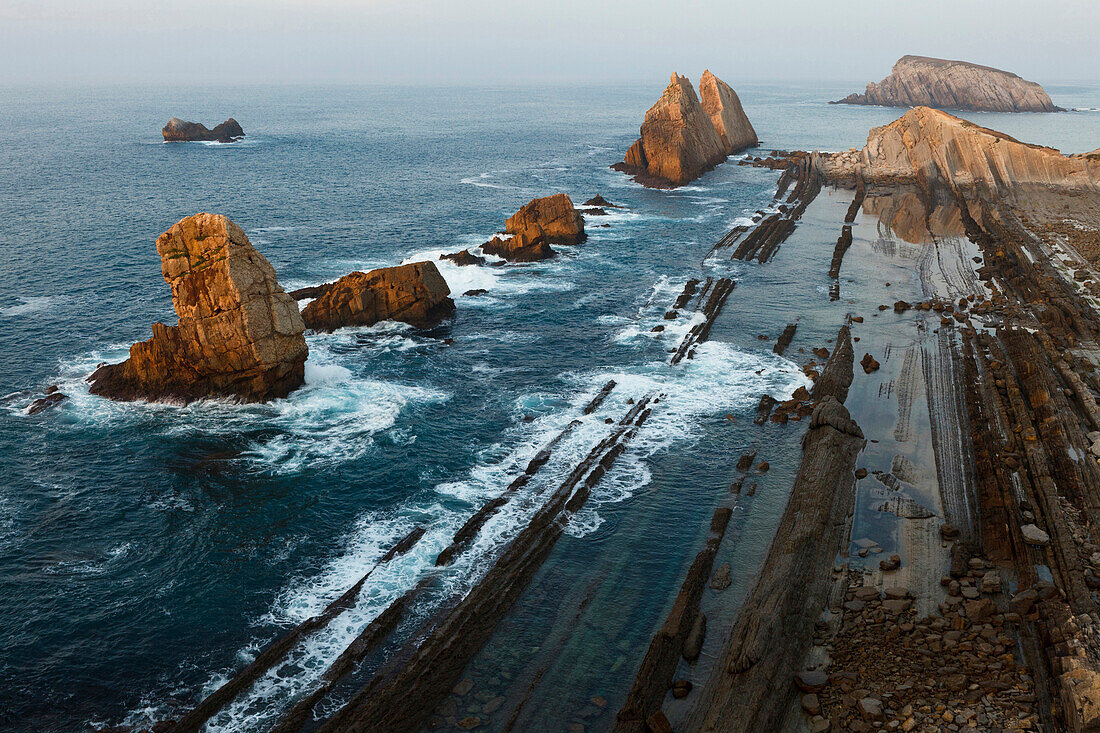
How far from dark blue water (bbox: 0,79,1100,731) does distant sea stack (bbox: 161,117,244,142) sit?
71924mm

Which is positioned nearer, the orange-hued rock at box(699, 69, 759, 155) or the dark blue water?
the dark blue water

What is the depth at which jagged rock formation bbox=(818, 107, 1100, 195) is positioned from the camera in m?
94.6

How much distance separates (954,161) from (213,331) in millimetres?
103513

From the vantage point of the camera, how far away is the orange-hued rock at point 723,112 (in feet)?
452

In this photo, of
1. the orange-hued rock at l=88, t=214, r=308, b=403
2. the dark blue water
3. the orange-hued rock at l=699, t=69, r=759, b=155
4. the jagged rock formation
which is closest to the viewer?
the dark blue water

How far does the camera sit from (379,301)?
53.6m

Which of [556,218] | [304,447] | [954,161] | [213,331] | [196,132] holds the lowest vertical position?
[304,447]

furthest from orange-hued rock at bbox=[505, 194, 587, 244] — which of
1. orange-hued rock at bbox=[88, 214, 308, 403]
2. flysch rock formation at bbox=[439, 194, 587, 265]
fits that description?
orange-hued rock at bbox=[88, 214, 308, 403]

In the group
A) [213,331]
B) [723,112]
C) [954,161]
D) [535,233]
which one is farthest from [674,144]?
[213,331]

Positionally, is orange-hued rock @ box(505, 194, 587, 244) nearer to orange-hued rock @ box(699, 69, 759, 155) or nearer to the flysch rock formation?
the flysch rock formation

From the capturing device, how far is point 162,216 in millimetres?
81625

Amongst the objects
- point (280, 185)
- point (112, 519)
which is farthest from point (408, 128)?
point (112, 519)

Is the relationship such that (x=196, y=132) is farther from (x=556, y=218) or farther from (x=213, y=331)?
(x=213, y=331)

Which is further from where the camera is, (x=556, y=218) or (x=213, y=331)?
(x=556, y=218)
